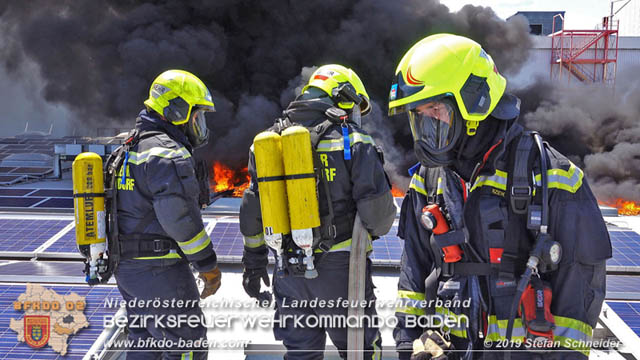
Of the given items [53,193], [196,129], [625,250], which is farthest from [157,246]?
[53,193]

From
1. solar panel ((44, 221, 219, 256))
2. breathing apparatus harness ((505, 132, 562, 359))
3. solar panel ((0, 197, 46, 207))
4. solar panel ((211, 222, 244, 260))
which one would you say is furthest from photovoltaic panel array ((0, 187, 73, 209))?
breathing apparatus harness ((505, 132, 562, 359))

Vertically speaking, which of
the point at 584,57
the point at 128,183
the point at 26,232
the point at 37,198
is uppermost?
the point at 584,57

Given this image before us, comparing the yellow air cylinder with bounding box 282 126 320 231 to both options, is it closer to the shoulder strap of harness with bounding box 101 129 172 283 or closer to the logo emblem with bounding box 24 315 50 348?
the shoulder strap of harness with bounding box 101 129 172 283

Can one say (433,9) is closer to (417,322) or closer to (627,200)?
(627,200)

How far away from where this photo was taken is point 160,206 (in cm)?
282

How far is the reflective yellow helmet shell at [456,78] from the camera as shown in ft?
5.11

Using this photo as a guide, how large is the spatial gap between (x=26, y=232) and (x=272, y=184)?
3507 millimetres

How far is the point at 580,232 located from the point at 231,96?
17.5m

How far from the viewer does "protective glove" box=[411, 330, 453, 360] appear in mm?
1582

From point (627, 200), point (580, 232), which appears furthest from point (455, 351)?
point (627, 200)

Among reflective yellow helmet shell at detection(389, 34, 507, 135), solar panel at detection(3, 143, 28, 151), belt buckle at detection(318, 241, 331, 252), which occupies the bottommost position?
belt buckle at detection(318, 241, 331, 252)

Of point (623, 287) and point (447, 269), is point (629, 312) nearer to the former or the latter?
point (623, 287)

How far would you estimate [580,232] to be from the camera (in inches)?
56.7

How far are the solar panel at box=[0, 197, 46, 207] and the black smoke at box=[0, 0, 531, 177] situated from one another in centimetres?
745
